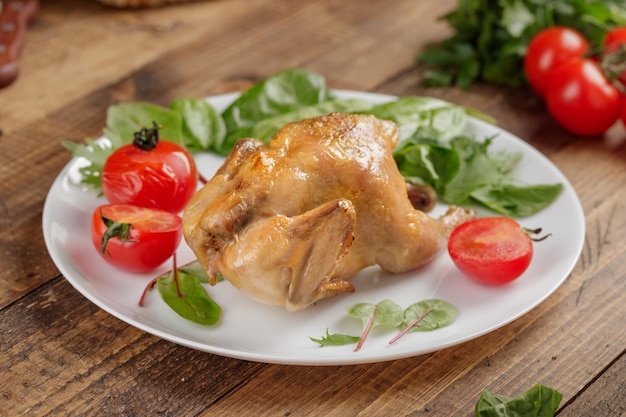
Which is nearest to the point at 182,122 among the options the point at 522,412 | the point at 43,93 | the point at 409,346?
the point at 43,93

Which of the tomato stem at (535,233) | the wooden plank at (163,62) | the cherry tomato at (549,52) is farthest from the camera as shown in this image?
the cherry tomato at (549,52)

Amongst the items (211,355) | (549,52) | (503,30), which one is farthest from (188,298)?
(503,30)

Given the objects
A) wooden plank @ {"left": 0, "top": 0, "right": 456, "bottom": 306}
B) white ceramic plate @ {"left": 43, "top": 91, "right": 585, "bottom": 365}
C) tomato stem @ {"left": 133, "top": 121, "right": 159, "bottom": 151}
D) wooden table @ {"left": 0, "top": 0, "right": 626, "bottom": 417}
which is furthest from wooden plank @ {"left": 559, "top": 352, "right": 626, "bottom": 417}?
wooden plank @ {"left": 0, "top": 0, "right": 456, "bottom": 306}

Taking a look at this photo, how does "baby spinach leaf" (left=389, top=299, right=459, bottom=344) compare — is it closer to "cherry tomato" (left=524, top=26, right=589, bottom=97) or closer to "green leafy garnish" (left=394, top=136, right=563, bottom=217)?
"green leafy garnish" (left=394, top=136, right=563, bottom=217)

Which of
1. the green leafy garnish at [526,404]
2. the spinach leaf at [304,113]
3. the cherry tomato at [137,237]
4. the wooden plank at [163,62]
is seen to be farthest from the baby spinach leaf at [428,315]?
the wooden plank at [163,62]

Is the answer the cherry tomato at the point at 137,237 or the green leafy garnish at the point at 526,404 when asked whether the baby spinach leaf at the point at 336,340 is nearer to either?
the green leafy garnish at the point at 526,404

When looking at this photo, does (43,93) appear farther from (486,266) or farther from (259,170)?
(486,266)
